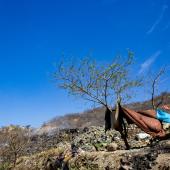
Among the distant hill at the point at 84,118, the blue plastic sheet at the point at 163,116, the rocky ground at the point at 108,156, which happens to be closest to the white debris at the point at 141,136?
the rocky ground at the point at 108,156

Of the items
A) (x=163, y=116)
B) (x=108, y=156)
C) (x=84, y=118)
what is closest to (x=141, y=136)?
(x=108, y=156)

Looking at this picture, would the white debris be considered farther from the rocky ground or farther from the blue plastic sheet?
the blue plastic sheet

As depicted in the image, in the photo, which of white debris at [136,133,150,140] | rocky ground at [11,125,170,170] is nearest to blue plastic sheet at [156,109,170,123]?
rocky ground at [11,125,170,170]

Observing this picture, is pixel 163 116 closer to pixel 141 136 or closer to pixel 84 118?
pixel 141 136

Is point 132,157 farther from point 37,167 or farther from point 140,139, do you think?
point 37,167

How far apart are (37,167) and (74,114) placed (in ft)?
82.6

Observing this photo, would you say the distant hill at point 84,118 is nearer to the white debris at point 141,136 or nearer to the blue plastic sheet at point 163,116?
the white debris at point 141,136

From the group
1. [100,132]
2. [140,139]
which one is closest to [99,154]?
[140,139]

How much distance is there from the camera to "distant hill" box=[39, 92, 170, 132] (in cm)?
3833

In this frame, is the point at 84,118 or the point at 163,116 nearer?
the point at 163,116

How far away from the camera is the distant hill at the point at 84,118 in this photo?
38334mm

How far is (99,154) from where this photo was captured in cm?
1361

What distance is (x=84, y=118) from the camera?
139 ft

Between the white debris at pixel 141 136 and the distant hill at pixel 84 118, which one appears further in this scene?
the distant hill at pixel 84 118
